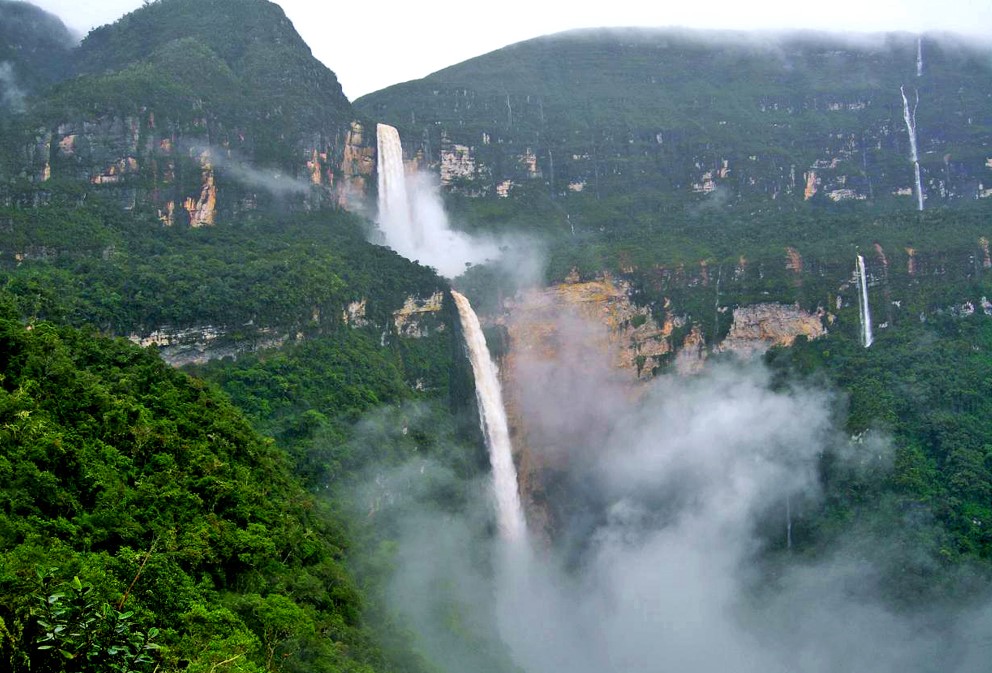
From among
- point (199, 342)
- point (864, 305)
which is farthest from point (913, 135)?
point (199, 342)

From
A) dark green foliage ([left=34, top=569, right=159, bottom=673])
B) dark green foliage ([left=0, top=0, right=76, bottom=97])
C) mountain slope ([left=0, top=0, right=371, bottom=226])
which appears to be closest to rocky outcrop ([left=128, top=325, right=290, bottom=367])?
mountain slope ([left=0, top=0, right=371, bottom=226])

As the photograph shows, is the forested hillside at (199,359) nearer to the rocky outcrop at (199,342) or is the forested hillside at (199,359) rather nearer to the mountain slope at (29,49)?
the rocky outcrop at (199,342)

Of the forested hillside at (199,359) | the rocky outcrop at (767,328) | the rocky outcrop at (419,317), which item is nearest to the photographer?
A: the forested hillside at (199,359)

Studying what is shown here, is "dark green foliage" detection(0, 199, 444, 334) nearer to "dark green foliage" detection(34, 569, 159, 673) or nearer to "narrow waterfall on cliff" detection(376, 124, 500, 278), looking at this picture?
"narrow waterfall on cliff" detection(376, 124, 500, 278)

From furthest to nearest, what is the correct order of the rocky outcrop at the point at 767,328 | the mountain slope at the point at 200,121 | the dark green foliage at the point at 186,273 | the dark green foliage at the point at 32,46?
the dark green foliage at the point at 32,46
the rocky outcrop at the point at 767,328
the mountain slope at the point at 200,121
the dark green foliage at the point at 186,273

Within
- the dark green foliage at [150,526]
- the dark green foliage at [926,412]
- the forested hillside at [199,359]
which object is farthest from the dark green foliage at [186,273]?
the dark green foliage at [926,412]

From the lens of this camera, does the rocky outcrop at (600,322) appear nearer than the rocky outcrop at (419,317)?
No

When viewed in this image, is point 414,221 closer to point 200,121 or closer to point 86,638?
point 200,121
